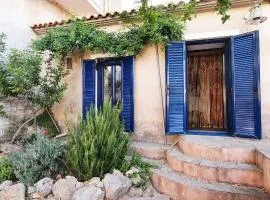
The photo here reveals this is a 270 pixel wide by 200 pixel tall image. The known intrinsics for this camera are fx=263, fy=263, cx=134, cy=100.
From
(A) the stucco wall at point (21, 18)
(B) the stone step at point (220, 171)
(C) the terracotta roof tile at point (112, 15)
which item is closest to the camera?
(B) the stone step at point (220, 171)

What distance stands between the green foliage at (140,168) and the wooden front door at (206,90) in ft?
8.87

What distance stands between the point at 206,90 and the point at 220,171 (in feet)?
13.4

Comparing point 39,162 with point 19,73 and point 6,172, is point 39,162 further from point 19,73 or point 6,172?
point 19,73

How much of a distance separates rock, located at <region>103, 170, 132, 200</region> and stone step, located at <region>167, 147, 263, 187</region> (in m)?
1.10

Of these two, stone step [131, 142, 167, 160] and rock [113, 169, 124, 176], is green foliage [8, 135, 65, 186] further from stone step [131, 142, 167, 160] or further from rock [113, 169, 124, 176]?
stone step [131, 142, 167, 160]

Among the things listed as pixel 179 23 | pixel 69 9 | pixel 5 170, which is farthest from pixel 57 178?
pixel 69 9

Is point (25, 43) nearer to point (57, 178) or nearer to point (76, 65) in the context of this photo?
point (76, 65)

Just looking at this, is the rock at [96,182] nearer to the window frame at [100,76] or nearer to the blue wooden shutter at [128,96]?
the blue wooden shutter at [128,96]

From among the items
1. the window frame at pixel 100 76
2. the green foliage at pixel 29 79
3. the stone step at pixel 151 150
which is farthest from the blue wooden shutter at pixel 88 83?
the stone step at pixel 151 150

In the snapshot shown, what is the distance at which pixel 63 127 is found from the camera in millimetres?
8211

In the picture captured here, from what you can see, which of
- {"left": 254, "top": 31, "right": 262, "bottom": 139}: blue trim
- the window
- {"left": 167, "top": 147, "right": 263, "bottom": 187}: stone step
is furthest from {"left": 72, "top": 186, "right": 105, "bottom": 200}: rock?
{"left": 254, "top": 31, "right": 262, "bottom": 139}: blue trim

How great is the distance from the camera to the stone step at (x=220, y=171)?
449cm

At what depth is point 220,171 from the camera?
4.68 m

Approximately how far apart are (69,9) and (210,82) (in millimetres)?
5971
